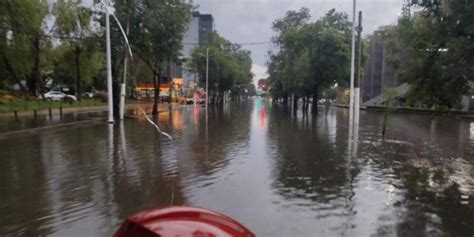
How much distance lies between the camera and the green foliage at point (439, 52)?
7.46m

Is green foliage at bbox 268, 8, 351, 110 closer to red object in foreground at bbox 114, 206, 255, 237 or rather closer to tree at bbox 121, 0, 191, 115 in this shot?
tree at bbox 121, 0, 191, 115

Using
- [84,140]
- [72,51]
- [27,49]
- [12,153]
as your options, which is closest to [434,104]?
[12,153]

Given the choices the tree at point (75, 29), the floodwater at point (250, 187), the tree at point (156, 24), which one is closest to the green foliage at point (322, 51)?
the tree at point (156, 24)

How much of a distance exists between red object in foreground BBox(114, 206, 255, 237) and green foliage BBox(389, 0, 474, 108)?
21.2ft

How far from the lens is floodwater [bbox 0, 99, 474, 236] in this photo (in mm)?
6445

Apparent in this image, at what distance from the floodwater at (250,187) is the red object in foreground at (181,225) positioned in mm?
3921

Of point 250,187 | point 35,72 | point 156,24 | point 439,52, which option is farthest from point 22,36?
point 439,52

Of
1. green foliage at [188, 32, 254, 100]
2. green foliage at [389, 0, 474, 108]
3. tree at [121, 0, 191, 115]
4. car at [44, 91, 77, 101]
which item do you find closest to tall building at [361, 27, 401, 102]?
green foliage at [188, 32, 254, 100]

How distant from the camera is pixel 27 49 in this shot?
39.7 metres

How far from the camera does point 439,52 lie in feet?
28.6

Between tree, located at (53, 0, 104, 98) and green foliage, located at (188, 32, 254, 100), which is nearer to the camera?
tree, located at (53, 0, 104, 98)

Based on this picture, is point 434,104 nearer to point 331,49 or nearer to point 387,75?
point 331,49

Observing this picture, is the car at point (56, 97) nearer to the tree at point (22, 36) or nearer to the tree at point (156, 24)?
the tree at point (22, 36)

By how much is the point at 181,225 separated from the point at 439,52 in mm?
8061
